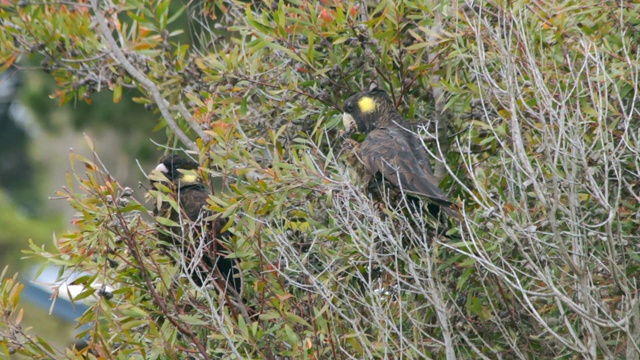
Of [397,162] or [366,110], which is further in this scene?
[366,110]

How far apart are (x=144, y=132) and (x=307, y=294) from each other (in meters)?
12.5

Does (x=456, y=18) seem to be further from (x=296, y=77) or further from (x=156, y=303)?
(x=156, y=303)

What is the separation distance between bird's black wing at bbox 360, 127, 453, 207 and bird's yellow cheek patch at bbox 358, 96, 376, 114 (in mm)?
167

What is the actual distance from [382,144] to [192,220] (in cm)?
108

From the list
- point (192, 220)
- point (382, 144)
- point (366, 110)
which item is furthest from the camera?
point (192, 220)

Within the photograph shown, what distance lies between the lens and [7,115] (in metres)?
21.7

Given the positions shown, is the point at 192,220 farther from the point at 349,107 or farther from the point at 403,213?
the point at 403,213

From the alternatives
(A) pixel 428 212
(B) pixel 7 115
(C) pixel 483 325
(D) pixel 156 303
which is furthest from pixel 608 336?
(B) pixel 7 115

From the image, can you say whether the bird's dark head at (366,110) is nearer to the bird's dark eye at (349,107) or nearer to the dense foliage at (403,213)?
the bird's dark eye at (349,107)

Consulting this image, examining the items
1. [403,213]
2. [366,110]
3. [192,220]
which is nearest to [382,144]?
[366,110]

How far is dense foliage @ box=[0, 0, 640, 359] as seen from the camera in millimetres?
3371

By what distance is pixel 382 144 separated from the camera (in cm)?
455

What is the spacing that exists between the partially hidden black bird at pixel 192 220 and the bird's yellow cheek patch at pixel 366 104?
0.88 m

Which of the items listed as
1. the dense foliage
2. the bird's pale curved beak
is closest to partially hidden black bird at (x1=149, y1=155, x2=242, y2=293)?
the dense foliage
